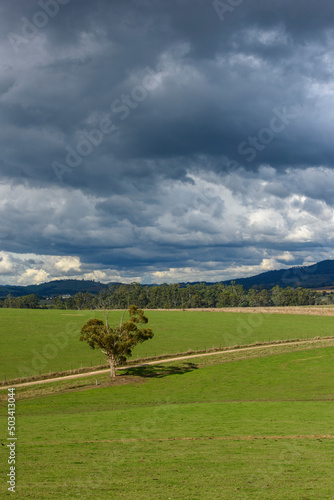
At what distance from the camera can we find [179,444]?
2142 centimetres

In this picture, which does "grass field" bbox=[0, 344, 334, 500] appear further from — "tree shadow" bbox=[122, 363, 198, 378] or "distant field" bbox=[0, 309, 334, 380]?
"distant field" bbox=[0, 309, 334, 380]

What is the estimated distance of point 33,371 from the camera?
2373 inches

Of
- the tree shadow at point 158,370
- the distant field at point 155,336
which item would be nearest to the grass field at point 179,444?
the tree shadow at point 158,370

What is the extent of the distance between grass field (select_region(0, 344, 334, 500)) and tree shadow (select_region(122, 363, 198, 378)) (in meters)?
10.1

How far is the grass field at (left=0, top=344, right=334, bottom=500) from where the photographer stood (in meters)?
14.2

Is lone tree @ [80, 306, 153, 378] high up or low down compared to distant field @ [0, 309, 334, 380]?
up

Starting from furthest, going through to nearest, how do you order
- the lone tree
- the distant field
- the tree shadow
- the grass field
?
the distant field < the tree shadow < the lone tree < the grass field

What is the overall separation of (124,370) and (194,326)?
189ft

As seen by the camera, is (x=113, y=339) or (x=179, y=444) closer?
(x=179, y=444)

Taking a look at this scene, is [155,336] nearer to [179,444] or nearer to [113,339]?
[113,339]

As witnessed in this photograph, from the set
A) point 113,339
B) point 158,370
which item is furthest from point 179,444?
point 158,370

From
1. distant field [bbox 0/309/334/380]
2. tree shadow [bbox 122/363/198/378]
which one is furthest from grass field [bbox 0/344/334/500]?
distant field [bbox 0/309/334/380]

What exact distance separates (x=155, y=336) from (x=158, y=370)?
3682 centimetres

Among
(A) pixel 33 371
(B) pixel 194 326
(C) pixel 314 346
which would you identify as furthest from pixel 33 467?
(B) pixel 194 326
